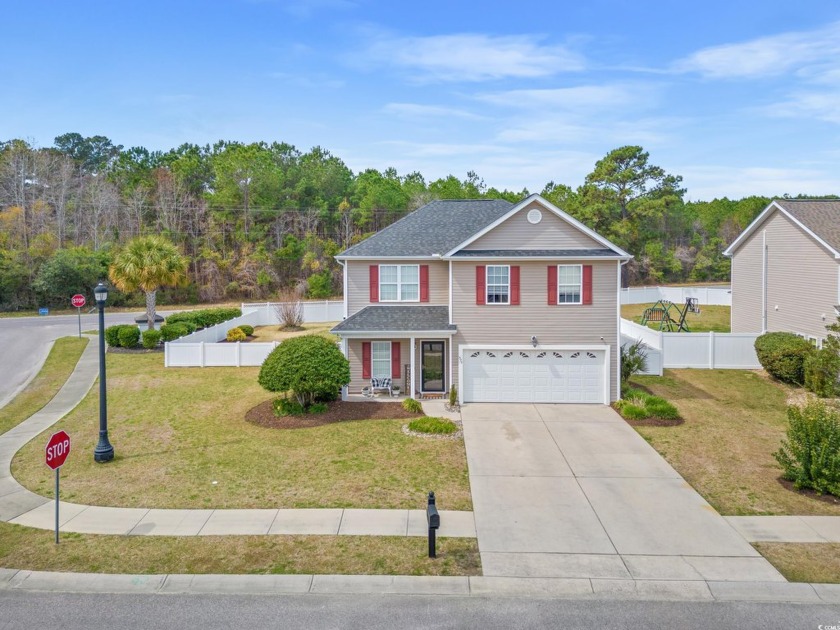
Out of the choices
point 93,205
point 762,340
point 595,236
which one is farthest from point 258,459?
point 93,205

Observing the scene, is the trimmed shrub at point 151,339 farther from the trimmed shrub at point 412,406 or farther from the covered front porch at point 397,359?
the trimmed shrub at point 412,406

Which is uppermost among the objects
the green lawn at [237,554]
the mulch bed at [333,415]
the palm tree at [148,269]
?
the palm tree at [148,269]

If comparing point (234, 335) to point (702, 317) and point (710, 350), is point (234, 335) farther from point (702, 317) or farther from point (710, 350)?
point (702, 317)

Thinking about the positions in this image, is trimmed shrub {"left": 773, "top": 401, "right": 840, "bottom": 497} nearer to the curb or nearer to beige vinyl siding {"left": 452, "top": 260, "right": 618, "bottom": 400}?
the curb

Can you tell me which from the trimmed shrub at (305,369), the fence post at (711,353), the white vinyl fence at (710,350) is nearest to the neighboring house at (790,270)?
the white vinyl fence at (710,350)

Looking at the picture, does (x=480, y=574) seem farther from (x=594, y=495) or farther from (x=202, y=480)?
(x=202, y=480)

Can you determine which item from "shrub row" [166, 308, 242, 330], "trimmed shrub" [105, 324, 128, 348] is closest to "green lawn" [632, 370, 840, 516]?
"shrub row" [166, 308, 242, 330]

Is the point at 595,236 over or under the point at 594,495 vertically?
over
